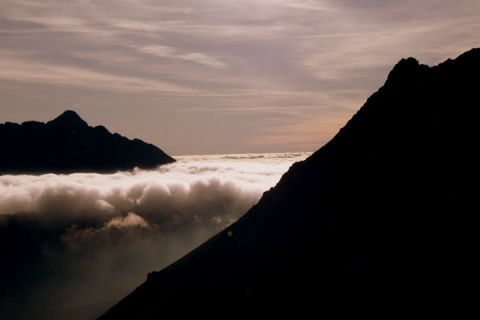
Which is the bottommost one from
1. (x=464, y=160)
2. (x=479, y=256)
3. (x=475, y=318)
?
(x=475, y=318)

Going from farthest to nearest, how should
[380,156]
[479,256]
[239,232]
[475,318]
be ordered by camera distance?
[239,232] < [380,156] < [479,256] < [475,318]

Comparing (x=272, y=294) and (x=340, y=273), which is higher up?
(x=340, y=273)

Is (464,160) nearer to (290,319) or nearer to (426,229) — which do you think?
(426,229)

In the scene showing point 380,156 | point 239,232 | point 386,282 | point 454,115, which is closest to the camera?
point 386,282

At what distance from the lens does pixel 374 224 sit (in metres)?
112

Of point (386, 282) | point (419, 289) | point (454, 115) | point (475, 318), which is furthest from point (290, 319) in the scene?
point (454, 115)

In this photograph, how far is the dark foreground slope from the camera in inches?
3669

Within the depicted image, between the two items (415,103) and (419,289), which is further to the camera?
(415,103)

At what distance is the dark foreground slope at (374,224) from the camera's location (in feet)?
306

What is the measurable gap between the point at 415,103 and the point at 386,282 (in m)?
59.3

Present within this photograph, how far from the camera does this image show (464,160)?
106 meters

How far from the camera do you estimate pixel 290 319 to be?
351 ft

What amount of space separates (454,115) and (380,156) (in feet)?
71.4

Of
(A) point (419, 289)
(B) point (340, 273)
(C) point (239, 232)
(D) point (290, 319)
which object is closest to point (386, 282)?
(A) point (419, 289)
